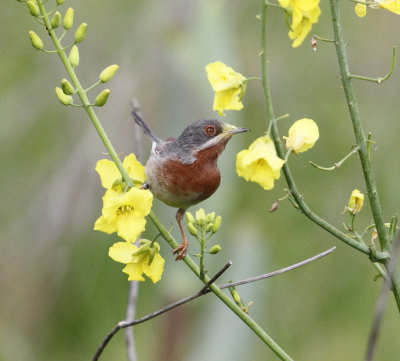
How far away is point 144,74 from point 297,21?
13.7 feet

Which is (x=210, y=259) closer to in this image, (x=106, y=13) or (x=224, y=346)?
(x=224, y=346)

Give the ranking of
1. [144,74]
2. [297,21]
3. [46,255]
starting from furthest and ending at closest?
[144,74]
[46,255]
[297,21]

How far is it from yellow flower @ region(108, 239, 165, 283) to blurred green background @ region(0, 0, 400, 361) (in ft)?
7.73

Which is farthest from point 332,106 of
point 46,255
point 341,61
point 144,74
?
point 341,61

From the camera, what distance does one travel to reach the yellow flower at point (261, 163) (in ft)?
8.25

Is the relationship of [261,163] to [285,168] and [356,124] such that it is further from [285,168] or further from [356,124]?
[356,124]

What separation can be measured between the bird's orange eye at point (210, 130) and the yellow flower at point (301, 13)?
1.14 meters

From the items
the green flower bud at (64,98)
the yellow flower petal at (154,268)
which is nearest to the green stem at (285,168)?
the yellow flower petal at (154,268)

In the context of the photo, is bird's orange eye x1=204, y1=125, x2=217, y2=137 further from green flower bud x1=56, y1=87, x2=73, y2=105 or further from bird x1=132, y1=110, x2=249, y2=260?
green flower bud x1=56, y1=87, x2=73, y2=105

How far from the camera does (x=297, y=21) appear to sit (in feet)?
8.23

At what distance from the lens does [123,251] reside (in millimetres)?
2955

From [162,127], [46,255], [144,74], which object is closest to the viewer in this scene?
Result: [162,127]

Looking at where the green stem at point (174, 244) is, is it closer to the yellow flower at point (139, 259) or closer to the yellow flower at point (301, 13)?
the yellow flower at point (139, 259)

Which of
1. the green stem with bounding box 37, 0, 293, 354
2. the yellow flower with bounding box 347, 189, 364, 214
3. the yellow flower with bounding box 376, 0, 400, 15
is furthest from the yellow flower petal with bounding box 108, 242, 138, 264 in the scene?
the yellow flower with bounding box 376, 0, 400, 15
